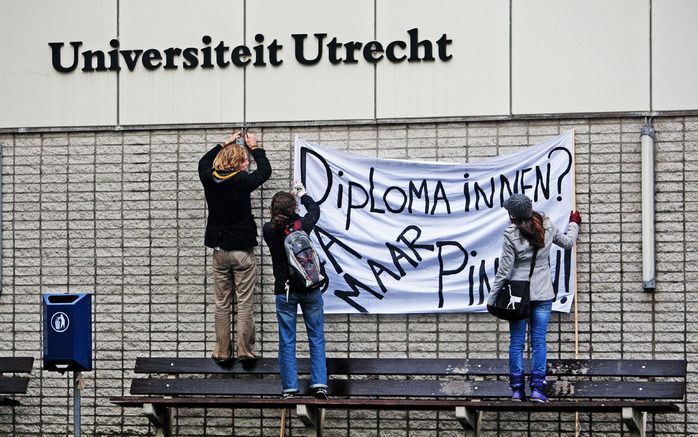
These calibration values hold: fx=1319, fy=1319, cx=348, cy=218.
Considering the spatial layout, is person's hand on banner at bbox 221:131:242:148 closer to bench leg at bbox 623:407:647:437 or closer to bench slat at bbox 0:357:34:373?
bench slat at bbox 0:357:34:373

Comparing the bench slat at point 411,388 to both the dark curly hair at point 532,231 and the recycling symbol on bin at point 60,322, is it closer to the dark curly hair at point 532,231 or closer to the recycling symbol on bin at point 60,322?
the dark curly hair at point 532,231

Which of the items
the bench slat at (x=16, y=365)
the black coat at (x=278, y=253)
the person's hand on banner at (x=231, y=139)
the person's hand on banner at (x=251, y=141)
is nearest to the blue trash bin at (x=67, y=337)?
the black coat at (x=278, y=253)

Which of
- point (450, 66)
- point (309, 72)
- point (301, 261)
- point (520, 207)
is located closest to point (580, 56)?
point (450, 66)

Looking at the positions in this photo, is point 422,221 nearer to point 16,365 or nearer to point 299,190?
point 299,190

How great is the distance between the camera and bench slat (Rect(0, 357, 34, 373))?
11.8 metres

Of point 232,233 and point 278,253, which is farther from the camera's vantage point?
point 232,233

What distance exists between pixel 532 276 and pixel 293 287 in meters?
1.93

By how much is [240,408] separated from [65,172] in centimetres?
278

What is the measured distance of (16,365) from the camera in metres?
11.9

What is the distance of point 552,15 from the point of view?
1128 centimetres

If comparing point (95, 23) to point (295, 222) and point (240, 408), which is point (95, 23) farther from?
point (240, 408)

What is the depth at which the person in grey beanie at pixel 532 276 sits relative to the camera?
10.1m

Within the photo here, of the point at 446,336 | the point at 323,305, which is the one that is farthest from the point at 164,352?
the point at 446,336

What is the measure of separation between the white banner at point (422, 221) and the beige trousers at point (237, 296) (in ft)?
2.20
